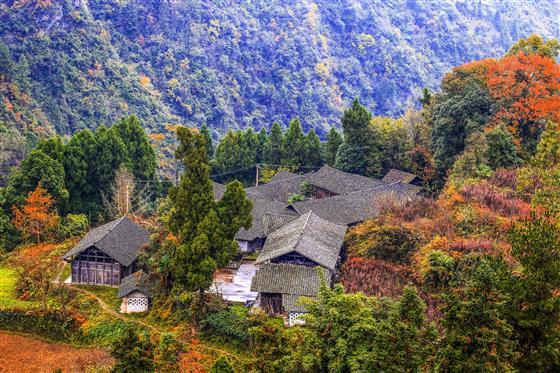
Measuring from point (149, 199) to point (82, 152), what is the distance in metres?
7.72

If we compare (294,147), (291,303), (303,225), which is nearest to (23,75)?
(294,147)

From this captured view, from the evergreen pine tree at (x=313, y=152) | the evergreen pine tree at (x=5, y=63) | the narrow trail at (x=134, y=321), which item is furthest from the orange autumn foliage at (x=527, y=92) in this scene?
the evergreen pine tree at (x=5, y=63)

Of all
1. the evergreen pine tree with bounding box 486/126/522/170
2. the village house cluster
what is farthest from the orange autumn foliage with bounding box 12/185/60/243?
the evergreen pine tree with bounding box 486/126/522/170

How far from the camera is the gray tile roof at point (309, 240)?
2716 cm

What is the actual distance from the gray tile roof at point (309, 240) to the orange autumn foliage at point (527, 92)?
13330mm

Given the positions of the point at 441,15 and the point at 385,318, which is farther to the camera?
the point at 441,15

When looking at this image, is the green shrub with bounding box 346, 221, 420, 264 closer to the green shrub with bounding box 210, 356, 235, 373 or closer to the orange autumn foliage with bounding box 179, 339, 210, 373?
the orange autumn foliage with bounding box 179, 339, 210, 373

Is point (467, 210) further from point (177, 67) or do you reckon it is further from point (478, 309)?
point (177, 67)

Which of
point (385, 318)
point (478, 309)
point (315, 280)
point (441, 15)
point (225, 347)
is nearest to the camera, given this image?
point (478, 309)

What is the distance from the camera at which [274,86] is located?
102188 mm

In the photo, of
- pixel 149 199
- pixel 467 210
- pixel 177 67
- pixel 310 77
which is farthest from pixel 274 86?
pixel 467 210

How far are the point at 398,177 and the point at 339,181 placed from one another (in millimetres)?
4930

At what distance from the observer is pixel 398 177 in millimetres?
45406

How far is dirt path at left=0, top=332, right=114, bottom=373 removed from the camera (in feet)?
74.5
